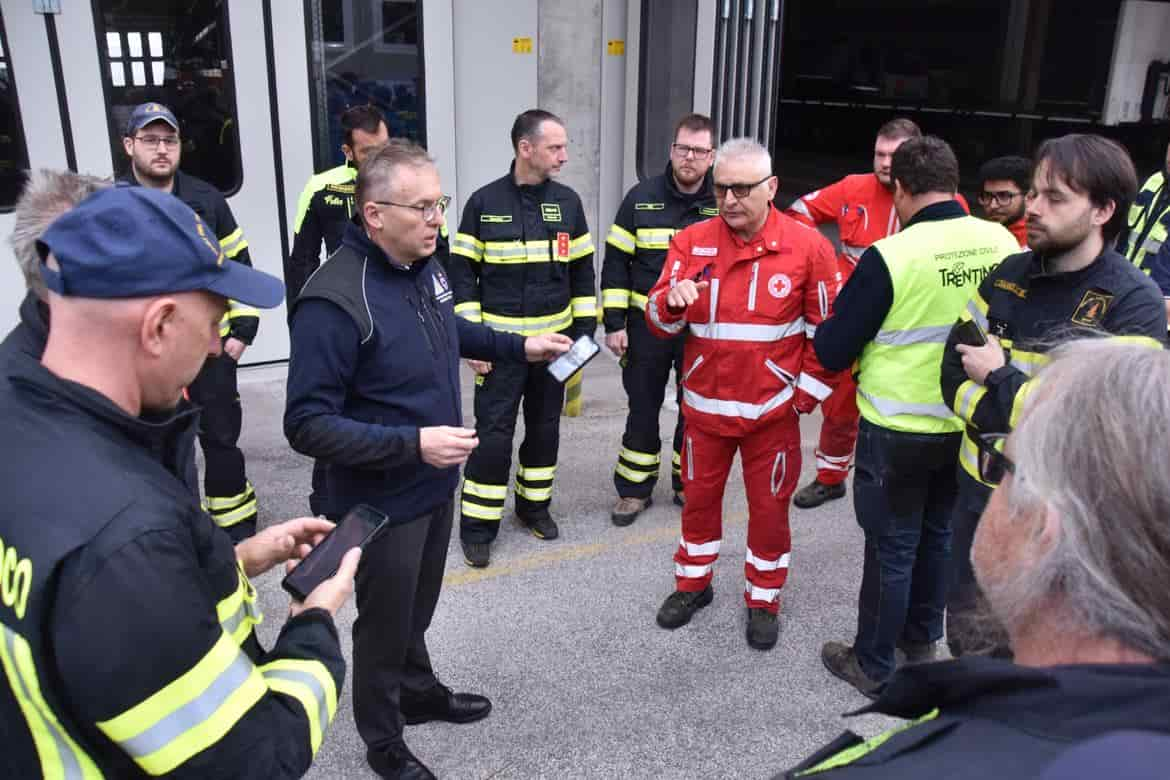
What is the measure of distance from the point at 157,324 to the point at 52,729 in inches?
23.9

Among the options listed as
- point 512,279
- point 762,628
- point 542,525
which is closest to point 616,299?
point 512,279

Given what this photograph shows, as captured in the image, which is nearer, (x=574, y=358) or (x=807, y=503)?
(x=574, y=358)

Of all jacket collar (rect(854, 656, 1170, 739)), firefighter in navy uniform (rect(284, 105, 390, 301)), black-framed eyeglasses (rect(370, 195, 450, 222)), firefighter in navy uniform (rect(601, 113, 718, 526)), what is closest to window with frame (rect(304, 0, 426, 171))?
firefighter in navy uniform (rect(284, 105, 390, 301))

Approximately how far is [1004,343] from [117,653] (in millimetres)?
2603

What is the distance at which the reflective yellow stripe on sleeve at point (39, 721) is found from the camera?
4.27 feet

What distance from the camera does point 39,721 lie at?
1.34m

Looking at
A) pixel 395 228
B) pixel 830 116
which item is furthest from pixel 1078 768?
pixel 830 116

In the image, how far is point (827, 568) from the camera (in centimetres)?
457

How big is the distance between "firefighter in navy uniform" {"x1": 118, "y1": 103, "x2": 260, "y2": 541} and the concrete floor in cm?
33

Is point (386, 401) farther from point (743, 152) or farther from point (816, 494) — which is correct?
point (816, 494)

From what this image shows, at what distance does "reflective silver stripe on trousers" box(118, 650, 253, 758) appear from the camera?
133cm

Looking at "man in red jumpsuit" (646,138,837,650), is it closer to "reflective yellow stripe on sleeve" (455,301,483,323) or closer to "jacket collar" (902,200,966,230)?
"jacket collar" (902,200,966,230)

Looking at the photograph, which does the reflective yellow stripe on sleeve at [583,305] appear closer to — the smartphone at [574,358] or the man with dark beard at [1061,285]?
the smartphone at [574,358]

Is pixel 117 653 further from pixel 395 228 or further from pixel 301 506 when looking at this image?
pixel 301 506
